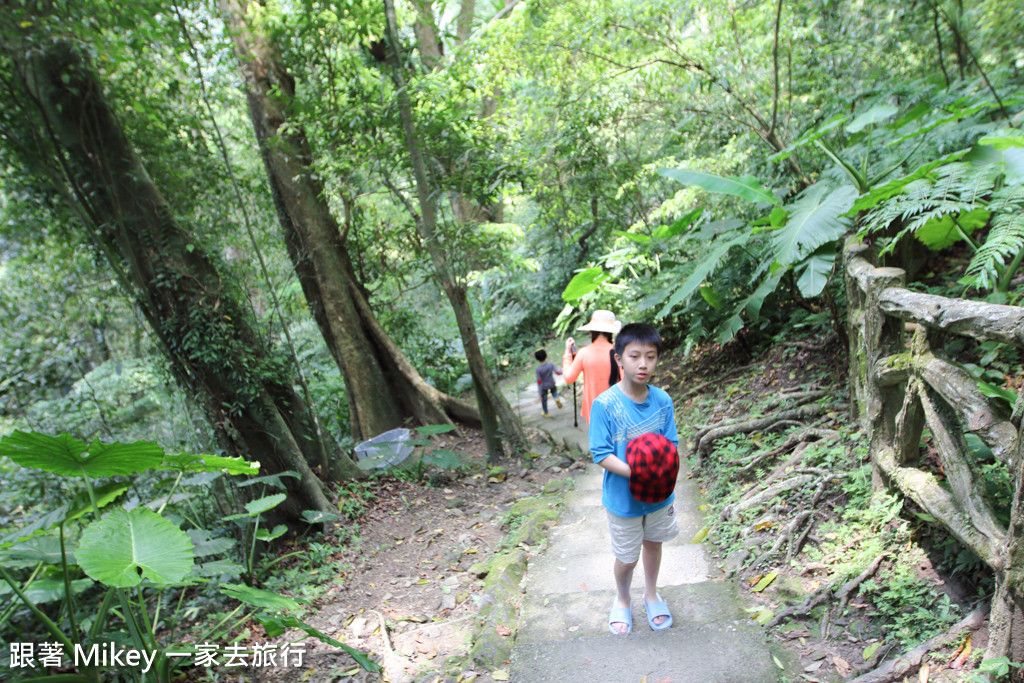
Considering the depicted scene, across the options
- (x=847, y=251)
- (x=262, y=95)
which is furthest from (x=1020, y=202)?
(x=262, y=95)

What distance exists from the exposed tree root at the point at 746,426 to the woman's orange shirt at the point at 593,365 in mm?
1124

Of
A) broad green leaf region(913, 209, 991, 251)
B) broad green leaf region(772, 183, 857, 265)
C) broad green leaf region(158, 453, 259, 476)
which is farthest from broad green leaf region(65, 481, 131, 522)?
broad green leaf region(913, 209, 991, 251)

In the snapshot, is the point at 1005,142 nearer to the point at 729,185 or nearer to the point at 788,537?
the point at 729,185

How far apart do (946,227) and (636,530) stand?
300 centimetres

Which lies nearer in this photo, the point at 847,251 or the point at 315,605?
the point at 847,251

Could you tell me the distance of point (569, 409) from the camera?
9.91 meters

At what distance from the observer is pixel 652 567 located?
9.74 feet

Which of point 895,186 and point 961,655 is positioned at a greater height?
point 895,186

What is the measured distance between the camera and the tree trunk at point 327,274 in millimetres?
7746

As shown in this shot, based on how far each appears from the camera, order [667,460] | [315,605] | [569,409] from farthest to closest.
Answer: [569,409], [315,605], [667,460]

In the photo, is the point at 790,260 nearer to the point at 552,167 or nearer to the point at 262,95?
the point at 552,167

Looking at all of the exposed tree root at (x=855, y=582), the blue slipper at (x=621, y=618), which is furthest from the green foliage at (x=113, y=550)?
the exposed tree root at (x=855, y=582)

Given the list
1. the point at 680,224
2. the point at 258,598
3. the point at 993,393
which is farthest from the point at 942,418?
the point at 680,224

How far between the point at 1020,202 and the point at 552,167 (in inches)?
256
